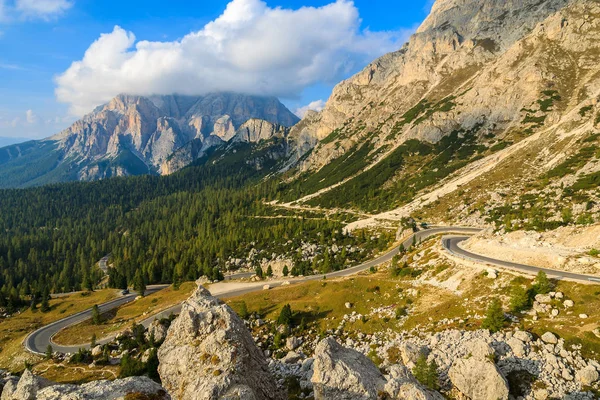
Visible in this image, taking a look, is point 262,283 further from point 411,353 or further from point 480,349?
point 480,349

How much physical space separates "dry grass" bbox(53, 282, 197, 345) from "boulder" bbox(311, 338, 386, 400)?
71682 mm

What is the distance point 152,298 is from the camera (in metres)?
98.4

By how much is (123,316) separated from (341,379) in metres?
88.0

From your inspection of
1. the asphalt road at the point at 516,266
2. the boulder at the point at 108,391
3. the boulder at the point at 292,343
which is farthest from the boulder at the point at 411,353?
the boulder at the point at 108,391

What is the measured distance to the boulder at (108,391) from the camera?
15195 millimetres

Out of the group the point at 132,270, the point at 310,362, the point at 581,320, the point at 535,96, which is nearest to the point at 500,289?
the point at 581,320

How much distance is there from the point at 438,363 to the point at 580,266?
2811 centimetres

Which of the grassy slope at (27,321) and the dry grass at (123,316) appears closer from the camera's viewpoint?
the grassy slope at (27,321)

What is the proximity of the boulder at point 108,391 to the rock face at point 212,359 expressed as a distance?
1.71m

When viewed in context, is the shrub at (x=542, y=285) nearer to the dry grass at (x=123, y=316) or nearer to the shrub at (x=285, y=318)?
the shrub at (x=285, y=318)

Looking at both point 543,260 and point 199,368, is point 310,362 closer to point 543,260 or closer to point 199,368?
point 199,368

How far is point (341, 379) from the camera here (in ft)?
63.3

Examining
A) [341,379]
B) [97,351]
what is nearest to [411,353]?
[341,379]

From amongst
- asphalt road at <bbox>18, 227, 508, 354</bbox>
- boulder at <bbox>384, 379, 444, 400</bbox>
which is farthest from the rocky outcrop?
asphalt road at <bbox>18, 227, 508, 354</bbox>
